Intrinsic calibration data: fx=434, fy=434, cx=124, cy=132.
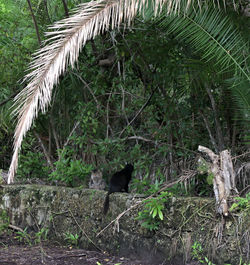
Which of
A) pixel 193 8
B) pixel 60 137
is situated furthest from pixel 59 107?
pixel 193 8

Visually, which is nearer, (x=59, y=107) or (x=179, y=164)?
(x=179, y=164)

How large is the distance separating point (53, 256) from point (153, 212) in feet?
4.65

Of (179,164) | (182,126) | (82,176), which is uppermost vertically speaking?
(182,126)

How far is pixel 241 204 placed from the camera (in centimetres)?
393

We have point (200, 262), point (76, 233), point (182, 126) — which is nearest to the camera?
point (200, 262)

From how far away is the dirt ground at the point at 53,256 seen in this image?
15.8ft

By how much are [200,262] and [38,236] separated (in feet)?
8.11

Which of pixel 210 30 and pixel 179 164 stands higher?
pixel 210 30

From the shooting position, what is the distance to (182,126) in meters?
6.02

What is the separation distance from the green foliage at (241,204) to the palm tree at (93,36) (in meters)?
1.37

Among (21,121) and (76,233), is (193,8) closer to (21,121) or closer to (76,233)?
(21,121)

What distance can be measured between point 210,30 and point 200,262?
2.42m

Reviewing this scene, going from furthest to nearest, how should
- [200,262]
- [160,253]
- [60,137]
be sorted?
[60,137]
[160,253]
[200,262]

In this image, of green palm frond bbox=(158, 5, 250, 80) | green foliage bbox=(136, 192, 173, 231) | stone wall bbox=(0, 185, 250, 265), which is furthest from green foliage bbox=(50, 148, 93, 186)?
green palm frond bbox=(158, 5, 250, 80)
